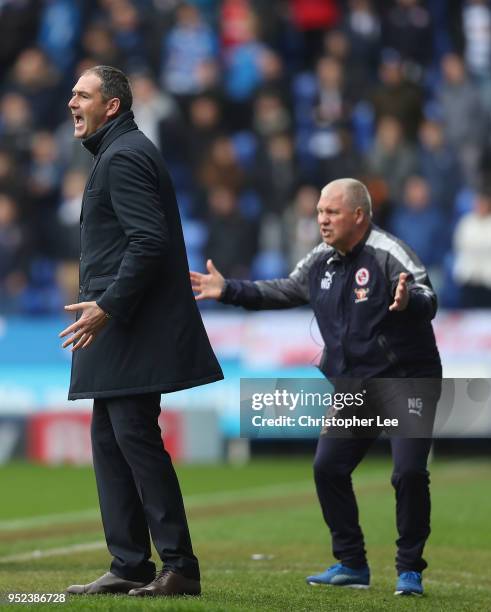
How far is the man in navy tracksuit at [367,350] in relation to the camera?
741 centimetres

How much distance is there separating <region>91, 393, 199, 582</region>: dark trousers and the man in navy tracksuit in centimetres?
122

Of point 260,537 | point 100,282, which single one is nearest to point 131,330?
point 100,282

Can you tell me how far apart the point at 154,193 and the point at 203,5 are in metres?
17.2

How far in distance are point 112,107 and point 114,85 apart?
0.34ft

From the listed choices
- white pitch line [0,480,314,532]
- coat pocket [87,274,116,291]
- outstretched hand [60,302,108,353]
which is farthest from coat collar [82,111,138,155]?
white pitch line [0,480,314,532]

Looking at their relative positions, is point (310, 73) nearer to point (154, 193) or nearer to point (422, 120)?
point (422, 120)

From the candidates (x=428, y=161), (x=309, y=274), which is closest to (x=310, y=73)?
(x=428, y=161)

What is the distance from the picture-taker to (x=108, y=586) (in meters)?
6.63

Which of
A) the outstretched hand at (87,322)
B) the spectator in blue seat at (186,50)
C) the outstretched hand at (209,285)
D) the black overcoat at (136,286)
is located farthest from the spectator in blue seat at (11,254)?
the outstretched hand at (87,322)

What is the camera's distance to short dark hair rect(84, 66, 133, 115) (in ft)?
21.6

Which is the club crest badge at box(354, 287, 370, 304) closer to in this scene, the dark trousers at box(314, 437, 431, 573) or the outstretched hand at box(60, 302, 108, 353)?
the dark trousers at box(314, 437, 431, 573)

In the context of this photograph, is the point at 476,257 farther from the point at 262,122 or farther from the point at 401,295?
the point at 401,295

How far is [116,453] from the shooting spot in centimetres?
672

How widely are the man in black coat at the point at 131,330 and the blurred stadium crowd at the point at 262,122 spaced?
35.9ft
